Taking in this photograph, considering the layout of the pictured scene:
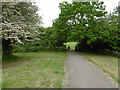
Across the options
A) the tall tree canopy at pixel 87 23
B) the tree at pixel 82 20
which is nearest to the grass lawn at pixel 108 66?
the tree at pixel 82 20

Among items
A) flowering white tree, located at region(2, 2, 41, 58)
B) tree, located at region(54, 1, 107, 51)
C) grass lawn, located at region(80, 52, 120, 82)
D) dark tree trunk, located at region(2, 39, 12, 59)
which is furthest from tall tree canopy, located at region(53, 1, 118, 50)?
dark tree trunk, located at region(2, 39, 12, 59)

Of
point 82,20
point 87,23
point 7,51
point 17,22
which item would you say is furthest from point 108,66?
point 7,51

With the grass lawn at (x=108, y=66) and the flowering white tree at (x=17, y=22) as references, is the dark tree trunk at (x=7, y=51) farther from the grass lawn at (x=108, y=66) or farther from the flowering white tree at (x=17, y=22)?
the grass lawn at (x=108, y=66)

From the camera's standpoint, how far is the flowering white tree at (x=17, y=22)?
24.8 feet

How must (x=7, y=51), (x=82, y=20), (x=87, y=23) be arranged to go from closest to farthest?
1. (x=7, y=51)
2. (x=87, y=23)
3. (x=82, y=20)

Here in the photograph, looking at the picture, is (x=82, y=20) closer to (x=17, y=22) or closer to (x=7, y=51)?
(x=17, y=22)

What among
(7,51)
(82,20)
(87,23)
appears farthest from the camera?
(82,20)

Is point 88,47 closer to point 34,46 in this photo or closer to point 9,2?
point 34,46

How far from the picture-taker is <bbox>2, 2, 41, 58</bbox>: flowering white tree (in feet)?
24.8

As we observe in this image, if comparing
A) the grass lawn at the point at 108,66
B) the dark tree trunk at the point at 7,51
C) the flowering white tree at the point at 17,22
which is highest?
the flowering white tree at the point at 17,22

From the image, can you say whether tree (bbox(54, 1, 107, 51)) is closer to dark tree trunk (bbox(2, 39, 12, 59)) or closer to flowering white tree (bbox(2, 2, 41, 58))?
flowering white tree (bbox(2, 2, 41, 58))

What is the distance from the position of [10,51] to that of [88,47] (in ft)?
46.6

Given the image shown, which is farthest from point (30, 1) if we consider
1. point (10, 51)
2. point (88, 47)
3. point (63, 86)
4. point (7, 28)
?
point (88, 47)

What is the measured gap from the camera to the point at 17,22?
8.79m
